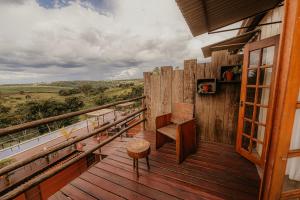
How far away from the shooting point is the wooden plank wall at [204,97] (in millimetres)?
2623

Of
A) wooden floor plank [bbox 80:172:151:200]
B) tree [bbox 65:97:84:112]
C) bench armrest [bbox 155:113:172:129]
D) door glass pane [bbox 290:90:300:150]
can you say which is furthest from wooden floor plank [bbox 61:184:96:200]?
tree [bbox 65:97:84:112]

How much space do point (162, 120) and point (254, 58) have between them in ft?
6.32

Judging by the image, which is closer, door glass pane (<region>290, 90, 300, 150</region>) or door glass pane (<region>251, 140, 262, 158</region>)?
door glass pane (<region>290, 90, 300, 150</region>)

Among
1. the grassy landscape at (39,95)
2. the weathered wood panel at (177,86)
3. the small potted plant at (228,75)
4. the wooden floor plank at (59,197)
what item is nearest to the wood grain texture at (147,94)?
the weathered wood panel at (177,86)

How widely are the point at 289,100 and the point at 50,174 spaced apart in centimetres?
243

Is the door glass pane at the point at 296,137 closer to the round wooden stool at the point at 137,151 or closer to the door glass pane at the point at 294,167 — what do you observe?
the door glass pane at the point at 294,167

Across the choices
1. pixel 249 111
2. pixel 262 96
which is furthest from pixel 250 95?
pixel 249 111

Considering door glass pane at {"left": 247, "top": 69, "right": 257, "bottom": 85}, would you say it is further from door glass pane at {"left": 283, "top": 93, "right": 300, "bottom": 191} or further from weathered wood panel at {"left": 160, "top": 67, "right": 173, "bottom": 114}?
weathered wood panel at {"left": 160, "top": 67, "right": 173, "bottom": 114}

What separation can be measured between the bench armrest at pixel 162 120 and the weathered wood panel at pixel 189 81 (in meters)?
0.57

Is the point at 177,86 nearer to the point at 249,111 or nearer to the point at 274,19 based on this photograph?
the point at 249,111

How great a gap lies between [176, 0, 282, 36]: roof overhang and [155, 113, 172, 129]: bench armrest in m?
1.87

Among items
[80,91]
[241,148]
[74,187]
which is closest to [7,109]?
[80,91]

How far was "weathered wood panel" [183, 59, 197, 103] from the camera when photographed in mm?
2854

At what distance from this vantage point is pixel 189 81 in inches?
116
